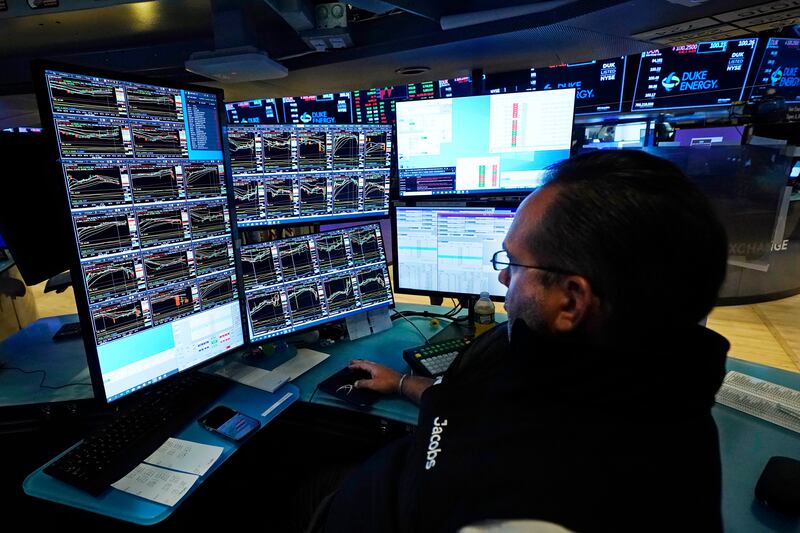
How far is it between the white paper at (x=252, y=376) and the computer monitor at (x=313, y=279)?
0.11m

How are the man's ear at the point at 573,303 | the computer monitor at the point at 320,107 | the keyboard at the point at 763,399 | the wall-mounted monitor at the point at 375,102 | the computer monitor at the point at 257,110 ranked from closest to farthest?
the man's ear at the point at 573,303 → the keyboard at the point at 763,399 → the wall-mounted monitor at the point at 375,102 → the computer monitor at the point at 320,107 → the computer monitor at the point at 257,110

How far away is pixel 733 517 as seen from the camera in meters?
0.83

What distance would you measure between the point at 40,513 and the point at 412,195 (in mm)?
1876

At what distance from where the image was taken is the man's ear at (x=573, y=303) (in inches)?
25.3

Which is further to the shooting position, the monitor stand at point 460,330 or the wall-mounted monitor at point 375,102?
the wall-mounted monitor at point 375,102

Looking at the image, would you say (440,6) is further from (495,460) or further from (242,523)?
(242,523)

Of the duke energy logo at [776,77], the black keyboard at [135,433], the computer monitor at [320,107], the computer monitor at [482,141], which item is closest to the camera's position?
the black keyboard at [135,433]

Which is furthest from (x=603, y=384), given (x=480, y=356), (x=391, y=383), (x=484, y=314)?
(x=484, y=314)

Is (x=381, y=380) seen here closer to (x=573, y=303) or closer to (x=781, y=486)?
(x=573, y=303)

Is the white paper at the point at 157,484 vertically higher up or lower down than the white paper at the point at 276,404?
lower down

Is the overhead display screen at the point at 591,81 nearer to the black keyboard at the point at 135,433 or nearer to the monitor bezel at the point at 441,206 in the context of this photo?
the monitor bezel at the point at 441,206

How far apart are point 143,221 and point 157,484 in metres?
0.66

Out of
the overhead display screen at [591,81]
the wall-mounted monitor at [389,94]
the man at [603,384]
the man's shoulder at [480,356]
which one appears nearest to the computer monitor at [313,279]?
the man's shoulder at [480,356]

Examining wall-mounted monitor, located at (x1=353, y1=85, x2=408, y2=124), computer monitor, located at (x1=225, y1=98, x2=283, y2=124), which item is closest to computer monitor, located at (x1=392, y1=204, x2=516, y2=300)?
wall-mounted monitor, located at (x1=353, y1=85, x2=408, y2=124)
